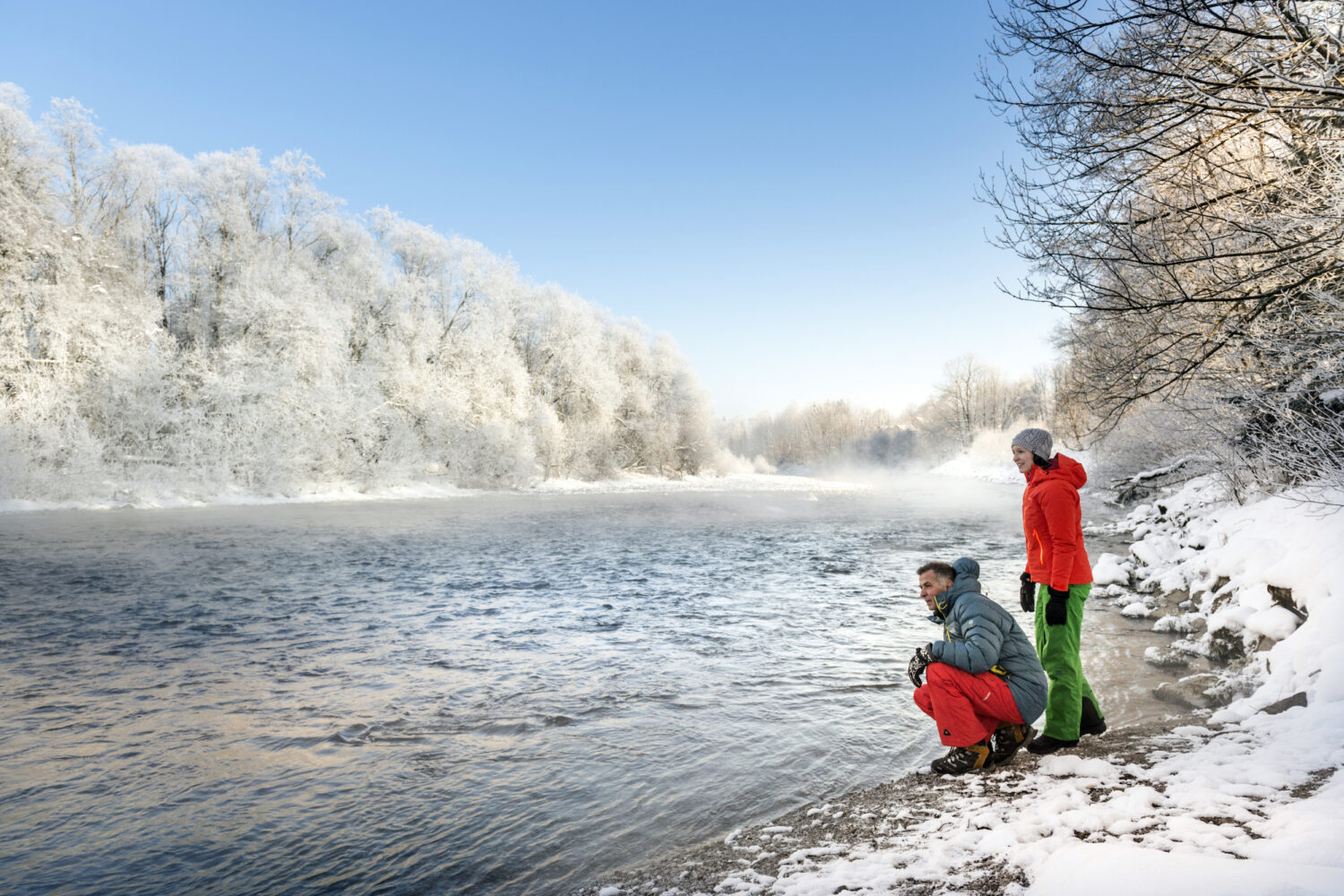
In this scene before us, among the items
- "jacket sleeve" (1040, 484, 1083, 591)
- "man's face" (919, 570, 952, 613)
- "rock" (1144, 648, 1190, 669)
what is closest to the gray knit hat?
"jacket sleeve" (1040, 484, 1083, 591)

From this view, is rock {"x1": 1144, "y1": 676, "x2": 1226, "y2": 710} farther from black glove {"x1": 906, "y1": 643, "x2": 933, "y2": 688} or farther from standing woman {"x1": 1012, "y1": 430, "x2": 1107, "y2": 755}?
black glove {"x1": 906, "y1": 643, "x2": 933, "y2": 688}

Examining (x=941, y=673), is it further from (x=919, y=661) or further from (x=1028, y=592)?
(x=1028, y=592)

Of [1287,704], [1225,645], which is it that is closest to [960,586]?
[1287,704]

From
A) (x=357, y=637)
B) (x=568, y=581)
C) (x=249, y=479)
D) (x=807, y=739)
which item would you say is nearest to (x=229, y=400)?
(x=249, y=479)

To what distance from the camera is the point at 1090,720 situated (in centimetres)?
491

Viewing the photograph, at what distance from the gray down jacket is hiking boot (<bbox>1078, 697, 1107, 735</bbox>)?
24.2 inches

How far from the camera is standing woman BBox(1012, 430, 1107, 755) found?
461cm

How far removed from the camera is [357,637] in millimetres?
8766

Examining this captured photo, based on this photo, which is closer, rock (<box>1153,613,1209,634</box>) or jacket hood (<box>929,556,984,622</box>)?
jacket hood (<box>929,556,984,622</box>)

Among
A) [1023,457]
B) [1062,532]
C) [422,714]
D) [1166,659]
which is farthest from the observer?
[1166,659]

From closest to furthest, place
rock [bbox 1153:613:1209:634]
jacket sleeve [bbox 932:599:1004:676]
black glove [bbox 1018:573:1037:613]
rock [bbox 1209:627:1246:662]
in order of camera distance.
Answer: jacket sleeve [bbox 932:599:1004:676] → black glove [bbox 1018:573:1037:613] → rock [bbox 1209:627:1246:662] → rock [bbox 1153:613:1209:634]

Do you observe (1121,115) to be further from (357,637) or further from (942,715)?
(357,637)

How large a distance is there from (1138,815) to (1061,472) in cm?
211

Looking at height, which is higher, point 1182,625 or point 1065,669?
point 1065,669
